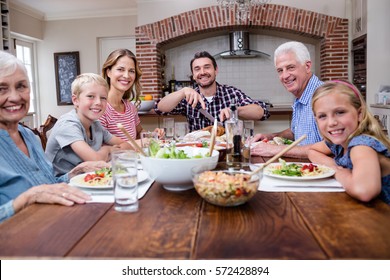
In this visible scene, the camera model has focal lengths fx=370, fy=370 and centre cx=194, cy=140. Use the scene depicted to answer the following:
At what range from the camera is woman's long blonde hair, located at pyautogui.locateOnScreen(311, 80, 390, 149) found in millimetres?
1297

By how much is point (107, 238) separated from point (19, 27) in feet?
20.3

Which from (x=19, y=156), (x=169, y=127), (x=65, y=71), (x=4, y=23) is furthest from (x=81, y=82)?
(x=65, y=71)

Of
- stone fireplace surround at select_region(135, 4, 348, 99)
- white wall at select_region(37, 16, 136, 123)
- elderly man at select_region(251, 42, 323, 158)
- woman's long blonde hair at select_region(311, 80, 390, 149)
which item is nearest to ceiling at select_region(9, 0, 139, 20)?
white wall at select_region(37, 16, 136, 123)

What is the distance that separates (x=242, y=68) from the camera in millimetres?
6406

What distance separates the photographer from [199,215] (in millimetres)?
939

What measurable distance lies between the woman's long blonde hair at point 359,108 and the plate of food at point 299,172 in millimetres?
155

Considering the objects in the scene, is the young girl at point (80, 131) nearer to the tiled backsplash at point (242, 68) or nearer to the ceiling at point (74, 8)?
the ceiling at point (74, 8)

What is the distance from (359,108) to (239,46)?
489 centimetres

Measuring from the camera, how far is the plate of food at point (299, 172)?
49.1 inches

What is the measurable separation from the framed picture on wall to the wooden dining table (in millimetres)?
6118

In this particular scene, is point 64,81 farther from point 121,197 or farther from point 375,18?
point 121,197

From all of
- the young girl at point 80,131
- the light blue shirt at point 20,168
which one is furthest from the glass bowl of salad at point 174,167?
the young girl at point 80,131

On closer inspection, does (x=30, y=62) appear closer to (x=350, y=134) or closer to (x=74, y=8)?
(x=74, y=8)

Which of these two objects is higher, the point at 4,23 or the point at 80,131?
the point at 4,23
